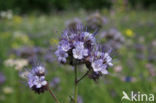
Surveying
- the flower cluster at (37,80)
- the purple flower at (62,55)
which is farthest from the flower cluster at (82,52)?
the flower cluster at (37,80)

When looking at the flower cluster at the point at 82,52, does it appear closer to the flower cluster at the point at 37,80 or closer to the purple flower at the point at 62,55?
the purple flower at the point at 62,55

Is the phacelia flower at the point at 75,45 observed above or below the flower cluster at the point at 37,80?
above

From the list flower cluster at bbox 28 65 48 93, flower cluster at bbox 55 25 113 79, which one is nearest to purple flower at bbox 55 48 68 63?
flower cluster at bbox 55 25 113 79

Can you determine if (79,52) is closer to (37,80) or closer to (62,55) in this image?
(62,55)

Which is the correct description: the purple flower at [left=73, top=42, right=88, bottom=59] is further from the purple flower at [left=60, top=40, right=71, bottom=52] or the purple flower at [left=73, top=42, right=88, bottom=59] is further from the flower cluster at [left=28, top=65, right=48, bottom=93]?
the flower cluster at [left=28, top=65, right=48, bottom=93]

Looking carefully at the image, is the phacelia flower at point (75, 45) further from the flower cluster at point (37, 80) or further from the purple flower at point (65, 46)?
the flower cluster at point (37, 80)

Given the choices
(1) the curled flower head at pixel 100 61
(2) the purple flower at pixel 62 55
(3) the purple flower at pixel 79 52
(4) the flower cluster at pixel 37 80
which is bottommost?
(4) the flower cluster at pixel 37 80
